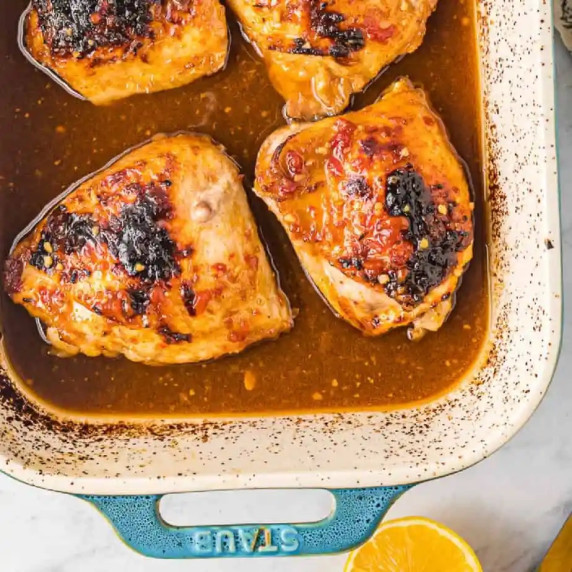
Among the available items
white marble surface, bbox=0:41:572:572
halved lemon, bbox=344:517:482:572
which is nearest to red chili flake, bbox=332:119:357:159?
white marble surface, bbox=0:41:572:572

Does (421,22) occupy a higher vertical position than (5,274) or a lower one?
higher

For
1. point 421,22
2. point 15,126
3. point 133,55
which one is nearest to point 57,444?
point 15,126

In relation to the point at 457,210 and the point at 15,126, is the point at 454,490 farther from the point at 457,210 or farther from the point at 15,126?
the point at 15,126

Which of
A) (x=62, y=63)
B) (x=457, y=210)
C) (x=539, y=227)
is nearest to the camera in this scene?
(x=539, y=227)

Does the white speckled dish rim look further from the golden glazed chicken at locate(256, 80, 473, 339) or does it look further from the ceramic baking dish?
the golden glazed chicken at locate(256, 80, 473, 339)

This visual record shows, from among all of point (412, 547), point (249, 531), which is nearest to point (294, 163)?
point (249, 531)

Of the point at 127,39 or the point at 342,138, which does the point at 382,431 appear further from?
the point at 127,39
